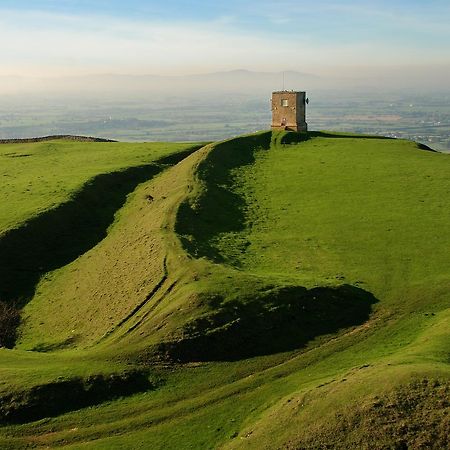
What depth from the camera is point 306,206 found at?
155ft

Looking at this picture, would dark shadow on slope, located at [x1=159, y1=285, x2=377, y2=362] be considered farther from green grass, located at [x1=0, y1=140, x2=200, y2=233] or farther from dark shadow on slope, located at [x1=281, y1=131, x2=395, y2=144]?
dark shadow on slope, located at [x1=281, y1=131, x2=395, y2=144]

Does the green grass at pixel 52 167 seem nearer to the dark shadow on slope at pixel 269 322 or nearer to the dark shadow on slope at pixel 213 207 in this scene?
the dark shadow on slope at pixel 213 207

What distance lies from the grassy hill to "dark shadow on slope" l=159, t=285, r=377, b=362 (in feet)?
0.24

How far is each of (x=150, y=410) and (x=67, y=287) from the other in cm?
1697

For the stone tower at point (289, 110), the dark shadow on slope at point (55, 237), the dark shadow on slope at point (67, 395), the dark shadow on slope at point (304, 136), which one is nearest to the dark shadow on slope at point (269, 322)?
the dark shadow on slope at point (67, 395)

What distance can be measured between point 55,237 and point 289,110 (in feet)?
141

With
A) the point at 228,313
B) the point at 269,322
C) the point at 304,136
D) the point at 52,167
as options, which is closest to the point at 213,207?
the point at 228,313

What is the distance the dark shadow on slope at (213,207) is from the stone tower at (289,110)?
1260cm

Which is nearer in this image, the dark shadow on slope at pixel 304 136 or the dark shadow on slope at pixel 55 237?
the dark shadow on slope at pixel 55 237

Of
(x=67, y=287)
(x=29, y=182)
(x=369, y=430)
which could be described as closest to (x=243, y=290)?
(x=369, y=430)

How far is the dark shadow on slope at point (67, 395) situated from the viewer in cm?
2181

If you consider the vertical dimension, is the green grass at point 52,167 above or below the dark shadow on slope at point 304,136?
below

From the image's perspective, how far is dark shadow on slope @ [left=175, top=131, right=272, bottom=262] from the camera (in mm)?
37075

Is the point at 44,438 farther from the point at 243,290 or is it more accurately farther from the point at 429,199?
the point at 429,199
